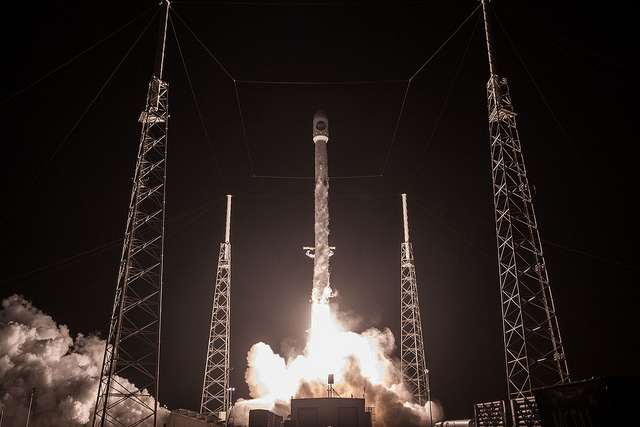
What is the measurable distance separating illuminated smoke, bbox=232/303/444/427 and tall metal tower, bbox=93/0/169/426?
8606mm

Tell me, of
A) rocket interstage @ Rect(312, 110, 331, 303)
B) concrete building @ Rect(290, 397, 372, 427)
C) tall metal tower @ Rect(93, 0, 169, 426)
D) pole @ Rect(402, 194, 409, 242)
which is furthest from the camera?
pole @ Rect(402, 194, 409, 242)

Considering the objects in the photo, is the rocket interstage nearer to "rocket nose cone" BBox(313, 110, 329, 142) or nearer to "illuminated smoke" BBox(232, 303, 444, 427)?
"rocket nose cone" BBox(313, 110, 329, 142)

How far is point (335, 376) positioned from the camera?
36.8 m

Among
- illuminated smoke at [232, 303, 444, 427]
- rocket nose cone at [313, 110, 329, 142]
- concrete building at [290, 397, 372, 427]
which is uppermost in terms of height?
rocket nose cone at [313, 110, 329, 142]

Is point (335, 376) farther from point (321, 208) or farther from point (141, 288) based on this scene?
point (141, 288)

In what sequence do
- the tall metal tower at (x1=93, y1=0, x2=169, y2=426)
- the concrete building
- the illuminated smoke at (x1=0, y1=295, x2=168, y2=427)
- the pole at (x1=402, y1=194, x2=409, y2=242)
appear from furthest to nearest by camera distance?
the pole at (x1=402, y1=194, x2=409, y2=242) < the illuminated smoke at (x1=0, y1=295, x2=168, y2=427) < the concrete building < the tall metal tower at (x1=93, y1=0, x2=169, y2=426)

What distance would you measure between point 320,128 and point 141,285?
19648 mm

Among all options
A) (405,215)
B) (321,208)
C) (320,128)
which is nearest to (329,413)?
(321,208)

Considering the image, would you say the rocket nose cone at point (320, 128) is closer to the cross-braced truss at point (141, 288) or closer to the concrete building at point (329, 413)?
the cross-braced truss at point (141, 288)

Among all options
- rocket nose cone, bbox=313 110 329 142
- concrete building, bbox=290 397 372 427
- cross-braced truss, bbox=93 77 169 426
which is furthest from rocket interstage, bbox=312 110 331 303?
cross-braced truss, bbox=93 77 169 426

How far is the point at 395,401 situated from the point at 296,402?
881 centimetres

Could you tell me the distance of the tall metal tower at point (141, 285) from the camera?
19828mm

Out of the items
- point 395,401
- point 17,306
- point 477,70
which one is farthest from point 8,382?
point 477,70

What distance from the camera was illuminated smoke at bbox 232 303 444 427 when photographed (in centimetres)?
3456
